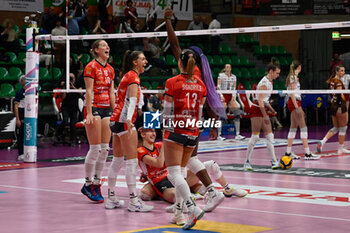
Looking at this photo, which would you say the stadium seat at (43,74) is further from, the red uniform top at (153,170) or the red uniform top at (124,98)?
the red uniform top at (124,98)

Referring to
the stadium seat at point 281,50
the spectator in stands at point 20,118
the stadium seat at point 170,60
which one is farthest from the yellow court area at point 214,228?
the stadium seat at point 281,50

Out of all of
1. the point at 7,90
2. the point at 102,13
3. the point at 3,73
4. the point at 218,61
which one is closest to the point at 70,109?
the point at 7,90

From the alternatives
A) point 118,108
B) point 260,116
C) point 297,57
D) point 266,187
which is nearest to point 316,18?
point 297,57

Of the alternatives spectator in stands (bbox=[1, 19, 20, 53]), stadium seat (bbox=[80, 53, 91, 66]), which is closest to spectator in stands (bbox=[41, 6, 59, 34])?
spectator in stands (bbox=[1, 19, 20, 53])

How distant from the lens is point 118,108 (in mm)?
7934

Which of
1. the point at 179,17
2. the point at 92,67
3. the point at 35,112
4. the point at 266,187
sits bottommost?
the point at 266,187

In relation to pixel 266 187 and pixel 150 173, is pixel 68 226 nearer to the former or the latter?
pixel 150 173

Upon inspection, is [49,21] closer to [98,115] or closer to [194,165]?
[98,115]

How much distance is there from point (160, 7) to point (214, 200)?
17941 mm

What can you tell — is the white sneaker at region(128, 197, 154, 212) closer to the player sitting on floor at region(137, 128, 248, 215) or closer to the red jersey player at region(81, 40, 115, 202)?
the player sitting on floor at region(137, 128, 248, 215)

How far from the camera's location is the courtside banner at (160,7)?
23547 mm

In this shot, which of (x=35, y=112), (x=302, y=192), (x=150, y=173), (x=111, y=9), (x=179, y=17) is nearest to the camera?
(x=150, y=173)

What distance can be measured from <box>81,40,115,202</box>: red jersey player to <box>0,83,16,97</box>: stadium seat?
10470 millimetres

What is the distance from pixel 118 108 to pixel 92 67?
0.82 meters
